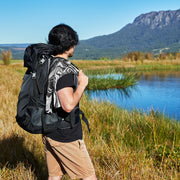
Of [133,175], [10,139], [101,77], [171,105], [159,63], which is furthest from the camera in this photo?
[159,63]

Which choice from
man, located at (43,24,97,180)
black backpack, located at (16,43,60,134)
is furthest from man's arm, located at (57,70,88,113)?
black backpack, located at (16,43,60,134)

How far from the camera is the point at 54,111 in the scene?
5.08 feet

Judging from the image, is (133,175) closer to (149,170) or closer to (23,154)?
(149,170)

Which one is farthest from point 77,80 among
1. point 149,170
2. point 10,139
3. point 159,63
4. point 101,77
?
point 159,63

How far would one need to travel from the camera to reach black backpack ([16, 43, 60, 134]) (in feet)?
4.98

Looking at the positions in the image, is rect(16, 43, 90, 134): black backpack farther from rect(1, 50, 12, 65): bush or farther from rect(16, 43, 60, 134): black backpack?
rect(1, 50, 12, 65): bush

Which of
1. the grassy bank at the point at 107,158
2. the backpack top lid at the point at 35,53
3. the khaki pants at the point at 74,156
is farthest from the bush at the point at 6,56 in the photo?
the khaki pants at the point at 74,156

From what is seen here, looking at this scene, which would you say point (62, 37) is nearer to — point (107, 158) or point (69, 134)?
point (69, 134)

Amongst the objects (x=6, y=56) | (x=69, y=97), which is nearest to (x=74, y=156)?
(x=69, y=97)

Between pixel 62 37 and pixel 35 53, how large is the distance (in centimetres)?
21

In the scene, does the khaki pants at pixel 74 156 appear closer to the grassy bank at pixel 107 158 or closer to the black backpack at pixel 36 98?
the black backpack at pixel 36 98

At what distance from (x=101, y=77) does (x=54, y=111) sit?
1262 centimetres

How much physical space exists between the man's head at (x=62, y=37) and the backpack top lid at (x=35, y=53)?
0.05m

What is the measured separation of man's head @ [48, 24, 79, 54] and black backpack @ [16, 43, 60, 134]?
9 cm
